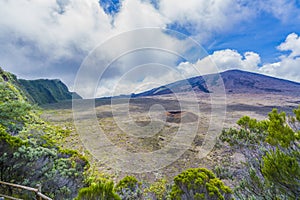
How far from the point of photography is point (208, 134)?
1438cm

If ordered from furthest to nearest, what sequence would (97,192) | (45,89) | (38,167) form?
(45,89), (38,167), (97,192)

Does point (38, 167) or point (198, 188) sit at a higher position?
point (38, 167)

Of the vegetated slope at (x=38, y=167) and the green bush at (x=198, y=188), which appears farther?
the green bush at (x=198, y=188)

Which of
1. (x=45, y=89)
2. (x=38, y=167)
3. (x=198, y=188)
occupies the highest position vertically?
(x=45, y=89)

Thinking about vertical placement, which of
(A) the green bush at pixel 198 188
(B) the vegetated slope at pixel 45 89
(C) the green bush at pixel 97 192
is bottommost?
(A) the green bush at pixel 198 188

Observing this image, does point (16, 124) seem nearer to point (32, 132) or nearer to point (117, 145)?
point (32, 132)

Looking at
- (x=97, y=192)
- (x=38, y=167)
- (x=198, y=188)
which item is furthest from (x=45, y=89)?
(x=97, y=192)

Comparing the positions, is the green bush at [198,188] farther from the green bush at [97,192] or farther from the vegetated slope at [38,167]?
the vegetated slope at [38,167]

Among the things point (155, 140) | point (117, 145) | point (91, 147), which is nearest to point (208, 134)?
point (155, 140)

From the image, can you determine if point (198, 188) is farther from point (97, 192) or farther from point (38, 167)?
point (38, 167)

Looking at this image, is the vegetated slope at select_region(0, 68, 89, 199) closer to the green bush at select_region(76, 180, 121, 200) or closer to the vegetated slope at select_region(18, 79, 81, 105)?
the green bush at select_region(76, 180, 121, 200)

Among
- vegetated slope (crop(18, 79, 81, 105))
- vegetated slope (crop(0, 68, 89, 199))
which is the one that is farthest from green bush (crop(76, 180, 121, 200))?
vegetated slope (crop(18, 79, 81, 105))

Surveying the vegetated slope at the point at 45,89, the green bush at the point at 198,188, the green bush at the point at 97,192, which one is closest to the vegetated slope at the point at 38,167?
the green bush at the point at 97,192

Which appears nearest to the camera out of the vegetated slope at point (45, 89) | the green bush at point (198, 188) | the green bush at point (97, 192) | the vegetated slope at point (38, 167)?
the green bush at point (97, 192)
